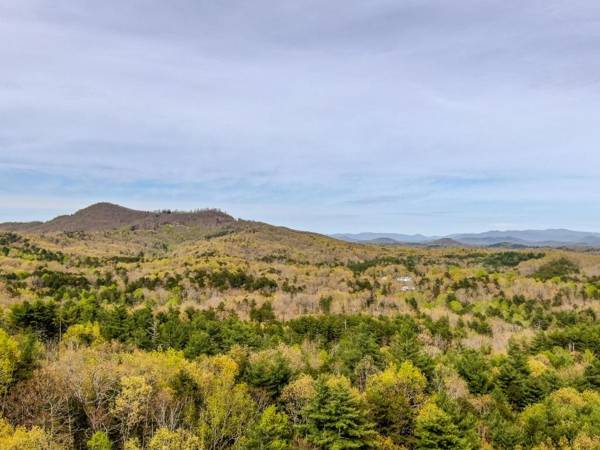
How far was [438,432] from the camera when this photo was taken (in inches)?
1702

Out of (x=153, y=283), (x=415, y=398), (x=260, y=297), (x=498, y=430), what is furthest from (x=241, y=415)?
(x=153, y=283)

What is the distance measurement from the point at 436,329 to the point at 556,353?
90.9 feet

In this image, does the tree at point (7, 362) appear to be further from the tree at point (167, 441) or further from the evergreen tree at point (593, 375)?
the evergreen tree at point (593, 375)

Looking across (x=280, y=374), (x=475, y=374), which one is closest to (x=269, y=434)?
(x=280, y=374)

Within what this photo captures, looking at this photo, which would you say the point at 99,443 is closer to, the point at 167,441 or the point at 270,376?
the point at 167,441

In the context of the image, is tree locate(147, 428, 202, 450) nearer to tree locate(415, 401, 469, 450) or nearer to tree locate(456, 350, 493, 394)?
tree locate(415, 401, 469, 450)

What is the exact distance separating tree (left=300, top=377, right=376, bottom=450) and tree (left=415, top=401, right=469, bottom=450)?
4818 millimetres

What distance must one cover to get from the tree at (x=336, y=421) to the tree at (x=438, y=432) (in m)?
4.82

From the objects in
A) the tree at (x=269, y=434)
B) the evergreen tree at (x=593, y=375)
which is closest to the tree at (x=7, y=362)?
the tree at (x=269, y=434)

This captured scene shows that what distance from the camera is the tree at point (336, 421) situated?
1657 inches

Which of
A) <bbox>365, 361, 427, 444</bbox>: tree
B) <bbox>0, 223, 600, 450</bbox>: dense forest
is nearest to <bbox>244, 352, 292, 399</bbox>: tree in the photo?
<bbox>0, 223, 600, 450</bbox>: dense forest

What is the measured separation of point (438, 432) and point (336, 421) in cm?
979

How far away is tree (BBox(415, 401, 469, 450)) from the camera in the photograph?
136 ft

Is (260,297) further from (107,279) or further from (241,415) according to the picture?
(241,415)
